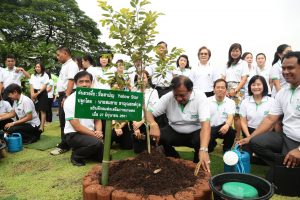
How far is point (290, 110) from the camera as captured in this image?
3.14 m

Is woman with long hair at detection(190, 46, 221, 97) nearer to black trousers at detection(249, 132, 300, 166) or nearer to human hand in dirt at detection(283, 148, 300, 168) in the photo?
black trousers at detection(249, 132, 300, 166)

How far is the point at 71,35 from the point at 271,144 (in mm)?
23082

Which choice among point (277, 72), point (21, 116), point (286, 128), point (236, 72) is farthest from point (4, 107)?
point (277, 72)

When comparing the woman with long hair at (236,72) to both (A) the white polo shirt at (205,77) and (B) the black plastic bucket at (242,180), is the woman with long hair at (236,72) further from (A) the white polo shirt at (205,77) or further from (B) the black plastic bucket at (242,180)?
(B) the black plastic bucket at (242,180)

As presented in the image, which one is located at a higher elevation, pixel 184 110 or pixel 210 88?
pixel 210 88

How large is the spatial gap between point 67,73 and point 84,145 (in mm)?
1806

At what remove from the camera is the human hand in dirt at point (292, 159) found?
278 centimetres

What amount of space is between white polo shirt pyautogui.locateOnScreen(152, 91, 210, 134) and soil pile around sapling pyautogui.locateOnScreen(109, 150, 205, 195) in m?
0.90

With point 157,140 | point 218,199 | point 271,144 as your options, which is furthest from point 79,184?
point 271,144

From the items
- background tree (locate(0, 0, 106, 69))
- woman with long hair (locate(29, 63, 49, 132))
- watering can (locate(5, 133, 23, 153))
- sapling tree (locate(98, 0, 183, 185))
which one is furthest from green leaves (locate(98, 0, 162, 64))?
background tree (locate(0, 0, 106, 69))

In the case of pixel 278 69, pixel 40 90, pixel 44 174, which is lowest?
pixel 44 174

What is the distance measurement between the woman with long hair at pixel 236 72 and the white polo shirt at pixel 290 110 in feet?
6.15

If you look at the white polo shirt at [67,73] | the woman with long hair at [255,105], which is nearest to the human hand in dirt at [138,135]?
the woman with long hair at [255,105]

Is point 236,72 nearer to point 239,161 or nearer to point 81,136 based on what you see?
point 239,161
